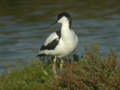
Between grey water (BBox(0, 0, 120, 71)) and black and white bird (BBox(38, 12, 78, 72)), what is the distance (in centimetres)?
245

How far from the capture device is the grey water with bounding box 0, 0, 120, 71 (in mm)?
14086

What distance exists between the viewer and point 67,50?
9.27 metres

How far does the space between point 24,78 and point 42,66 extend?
0.75m

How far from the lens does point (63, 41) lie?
9328 mm

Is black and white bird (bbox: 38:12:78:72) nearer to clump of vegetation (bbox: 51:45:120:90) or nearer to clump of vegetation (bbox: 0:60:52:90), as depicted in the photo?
clump of vegetation (bbox: 0:60:52:90)

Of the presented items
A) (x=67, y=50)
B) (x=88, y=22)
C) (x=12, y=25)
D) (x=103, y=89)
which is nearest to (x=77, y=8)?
(x=88, y=22)

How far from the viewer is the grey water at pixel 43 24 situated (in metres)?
14.1

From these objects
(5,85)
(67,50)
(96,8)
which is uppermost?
(96,8)

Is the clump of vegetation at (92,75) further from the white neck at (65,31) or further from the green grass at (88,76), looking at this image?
the white neck at (65,31)

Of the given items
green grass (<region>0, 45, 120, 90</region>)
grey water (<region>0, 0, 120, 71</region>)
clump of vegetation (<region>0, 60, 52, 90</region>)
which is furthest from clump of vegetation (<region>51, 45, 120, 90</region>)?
grey water (<region>0, 0, 120, 71</region>)

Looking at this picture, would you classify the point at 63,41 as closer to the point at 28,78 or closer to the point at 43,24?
the point at 28,78

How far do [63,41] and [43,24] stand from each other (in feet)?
30.3

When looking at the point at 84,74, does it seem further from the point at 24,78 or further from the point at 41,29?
the point at 41,29

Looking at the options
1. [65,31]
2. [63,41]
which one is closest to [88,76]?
[63,41]
